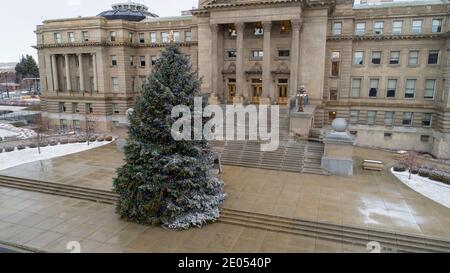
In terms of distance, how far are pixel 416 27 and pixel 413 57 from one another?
3321 mm

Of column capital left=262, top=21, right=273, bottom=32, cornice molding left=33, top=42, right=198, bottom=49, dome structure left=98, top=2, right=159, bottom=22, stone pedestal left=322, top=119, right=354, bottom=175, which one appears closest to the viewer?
stone pedestal left=322, top=119, right=354, bottom=175

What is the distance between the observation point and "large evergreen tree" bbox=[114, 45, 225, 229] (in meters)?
14.8

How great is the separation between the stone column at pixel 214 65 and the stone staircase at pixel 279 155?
1136 centimetres

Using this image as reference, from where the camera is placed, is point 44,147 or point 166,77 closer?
point 166,77

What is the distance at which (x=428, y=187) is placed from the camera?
774 inches

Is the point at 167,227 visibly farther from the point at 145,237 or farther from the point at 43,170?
the point at 43,170

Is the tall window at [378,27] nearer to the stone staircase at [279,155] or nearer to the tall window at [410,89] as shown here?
the tall window at [410,89]

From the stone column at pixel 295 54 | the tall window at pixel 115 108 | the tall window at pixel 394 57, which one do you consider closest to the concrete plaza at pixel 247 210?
the stone column at pixel 295 54

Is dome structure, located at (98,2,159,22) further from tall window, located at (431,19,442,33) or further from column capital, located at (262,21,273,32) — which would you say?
tall window, located at (431,19,442,33)

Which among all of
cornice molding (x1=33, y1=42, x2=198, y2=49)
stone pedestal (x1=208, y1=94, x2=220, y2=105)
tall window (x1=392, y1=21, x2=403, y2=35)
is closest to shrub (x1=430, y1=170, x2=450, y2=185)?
tall window (x1=392, y1=21, x2=403, y2=35)

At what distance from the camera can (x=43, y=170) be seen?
22453 millimetres

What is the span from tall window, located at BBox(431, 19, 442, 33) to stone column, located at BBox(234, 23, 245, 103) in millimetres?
21324
